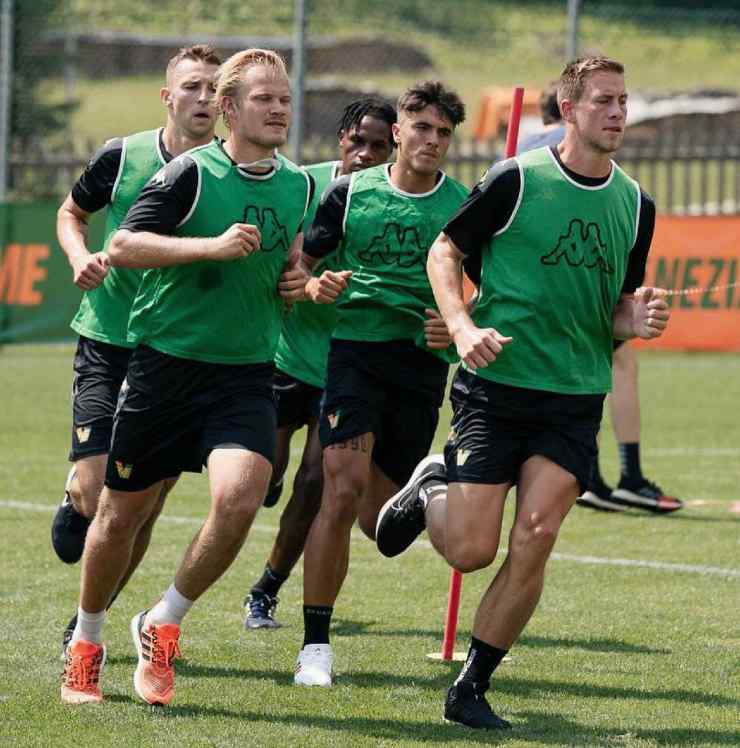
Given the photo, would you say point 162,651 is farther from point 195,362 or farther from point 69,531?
point 69,531

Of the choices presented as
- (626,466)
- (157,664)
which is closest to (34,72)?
(626,466)

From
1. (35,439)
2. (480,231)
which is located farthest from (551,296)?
(35,439)

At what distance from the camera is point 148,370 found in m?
6.21

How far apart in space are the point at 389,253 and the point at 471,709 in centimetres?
194

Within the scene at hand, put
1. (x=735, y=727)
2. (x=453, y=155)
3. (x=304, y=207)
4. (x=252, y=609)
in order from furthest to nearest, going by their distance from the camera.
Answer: (x=453, y=155) < (x=252, y=609) < (x=304, y=207) < (x=735, y=727)

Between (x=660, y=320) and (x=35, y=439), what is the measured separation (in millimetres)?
7967

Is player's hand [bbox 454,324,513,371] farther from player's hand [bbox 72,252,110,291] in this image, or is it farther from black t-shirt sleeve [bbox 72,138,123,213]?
black t-shirt sleeve [bbox 72,138,123,213]

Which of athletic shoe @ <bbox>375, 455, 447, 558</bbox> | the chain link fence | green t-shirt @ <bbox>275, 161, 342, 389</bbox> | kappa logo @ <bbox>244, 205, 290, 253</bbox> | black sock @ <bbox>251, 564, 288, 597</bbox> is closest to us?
kappa logo @ <bbox>244, 205, 290, 253</bbox>

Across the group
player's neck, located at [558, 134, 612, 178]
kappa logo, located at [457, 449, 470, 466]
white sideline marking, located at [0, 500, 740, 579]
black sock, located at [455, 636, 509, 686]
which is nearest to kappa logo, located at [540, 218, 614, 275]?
player's neck, located at [558, 134, 612, 178]

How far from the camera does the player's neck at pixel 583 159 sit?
603 centimetres

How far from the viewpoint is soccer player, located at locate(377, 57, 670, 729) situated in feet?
19.5

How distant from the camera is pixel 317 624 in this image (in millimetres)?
6672

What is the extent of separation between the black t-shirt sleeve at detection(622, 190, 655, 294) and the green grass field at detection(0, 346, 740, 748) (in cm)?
148

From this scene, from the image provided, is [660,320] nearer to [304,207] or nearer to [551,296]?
[551,296]
